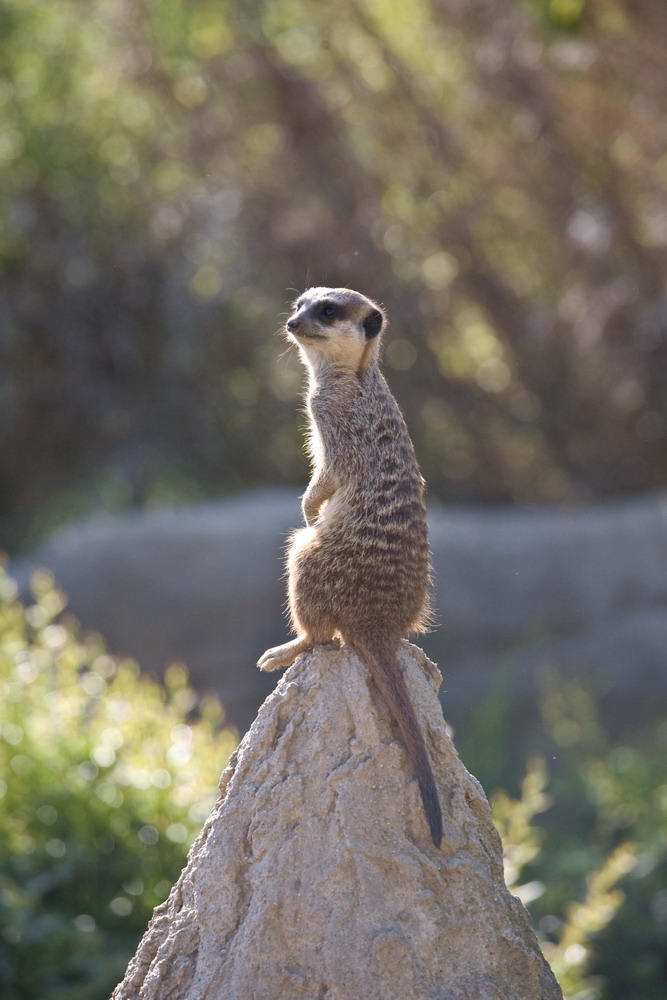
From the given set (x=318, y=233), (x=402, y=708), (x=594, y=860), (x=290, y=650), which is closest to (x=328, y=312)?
(x=290, y=650)

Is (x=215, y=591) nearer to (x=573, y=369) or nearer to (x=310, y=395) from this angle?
(x=573, y=369)

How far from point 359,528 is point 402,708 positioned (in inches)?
15.3

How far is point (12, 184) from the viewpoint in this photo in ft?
35.2

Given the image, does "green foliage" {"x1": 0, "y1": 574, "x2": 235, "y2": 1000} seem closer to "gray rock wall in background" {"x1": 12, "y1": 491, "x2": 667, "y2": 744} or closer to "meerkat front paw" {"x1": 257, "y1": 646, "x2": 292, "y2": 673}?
"meerkat front paw" {"x1": 257, "y1": 646, "x2": 292, "y2": 673}

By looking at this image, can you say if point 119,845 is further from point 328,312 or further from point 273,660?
point 328,312

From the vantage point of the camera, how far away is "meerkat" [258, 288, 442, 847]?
264 cm

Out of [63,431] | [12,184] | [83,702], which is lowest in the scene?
[83,702]

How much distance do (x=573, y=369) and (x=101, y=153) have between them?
14.5ft

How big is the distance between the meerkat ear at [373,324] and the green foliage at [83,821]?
2.22 metres

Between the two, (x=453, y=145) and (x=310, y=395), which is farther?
(x=453, y=145)

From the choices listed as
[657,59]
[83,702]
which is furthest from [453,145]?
[83,702]

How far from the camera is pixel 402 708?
254 centimetres

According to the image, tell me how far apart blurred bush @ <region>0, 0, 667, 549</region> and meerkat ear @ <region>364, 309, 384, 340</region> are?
19.4 feet

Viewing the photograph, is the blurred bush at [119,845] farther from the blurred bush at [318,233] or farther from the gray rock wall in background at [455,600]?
the blurred bush at [318,233]
